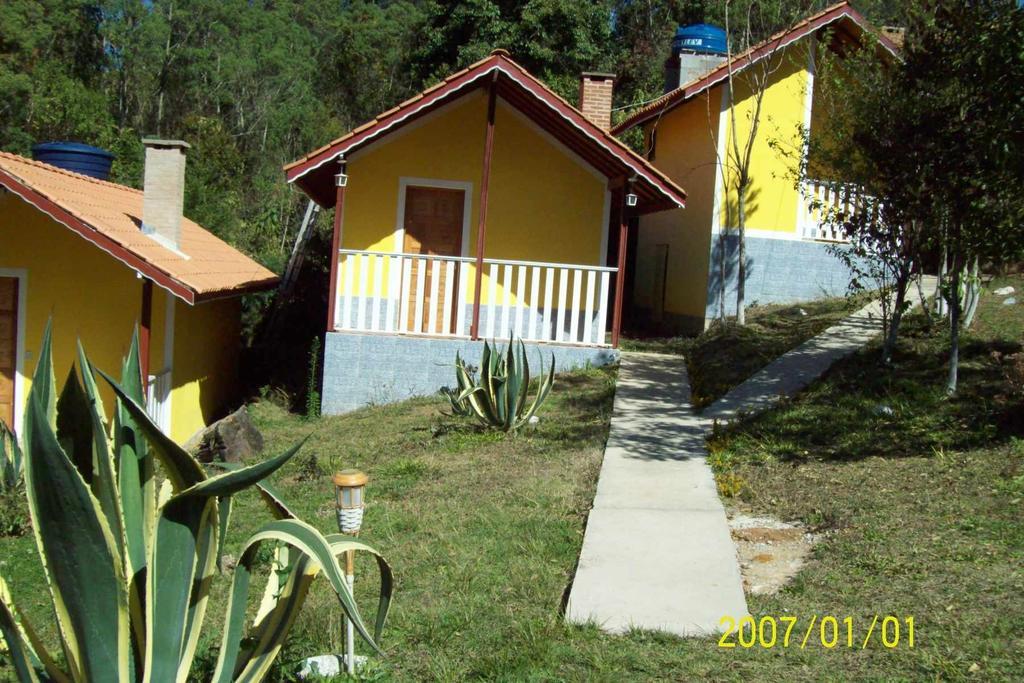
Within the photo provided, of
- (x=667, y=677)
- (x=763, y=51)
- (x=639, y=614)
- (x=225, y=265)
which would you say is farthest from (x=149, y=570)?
(x=763, y=51)

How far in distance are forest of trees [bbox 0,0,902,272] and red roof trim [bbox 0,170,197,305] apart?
10136mm

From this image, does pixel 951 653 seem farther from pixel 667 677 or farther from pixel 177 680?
pixel 177 680

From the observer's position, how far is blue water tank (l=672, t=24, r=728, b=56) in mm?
17719

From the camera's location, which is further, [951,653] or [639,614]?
[639,614]

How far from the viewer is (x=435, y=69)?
85.3 feet

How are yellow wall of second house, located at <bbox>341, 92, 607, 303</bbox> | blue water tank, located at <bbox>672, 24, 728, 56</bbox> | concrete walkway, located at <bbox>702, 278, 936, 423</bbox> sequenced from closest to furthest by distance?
1. concrete walkway, located at <bbox>702, 278, 936, 423</bbox>
2. yellow wall of second house, located at <bbox>341, 92, 607, 303</bbox>
3. blue water tank, located at <bbox>672, 24, 728, 56</bbox>

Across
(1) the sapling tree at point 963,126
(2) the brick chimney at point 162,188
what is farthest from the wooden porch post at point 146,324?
(1) the sapling tree at point 963,126

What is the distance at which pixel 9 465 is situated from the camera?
818 centimetres

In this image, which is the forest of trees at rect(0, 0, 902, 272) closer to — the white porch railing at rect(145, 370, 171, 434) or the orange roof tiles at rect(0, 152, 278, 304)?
the orange roof tiles at rect(0, 152, 278, 304)

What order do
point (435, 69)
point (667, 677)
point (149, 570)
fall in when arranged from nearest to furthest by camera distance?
1. point (149, 570)
2. point (667, 677)
3. point (435, 69)

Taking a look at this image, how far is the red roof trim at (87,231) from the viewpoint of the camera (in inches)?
388

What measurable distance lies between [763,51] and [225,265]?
846cm

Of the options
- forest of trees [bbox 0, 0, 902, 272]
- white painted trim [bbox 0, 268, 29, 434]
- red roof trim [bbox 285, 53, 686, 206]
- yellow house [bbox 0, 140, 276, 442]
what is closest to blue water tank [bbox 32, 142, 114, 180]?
yellow house [bbox 0, 140, 276, 442]
